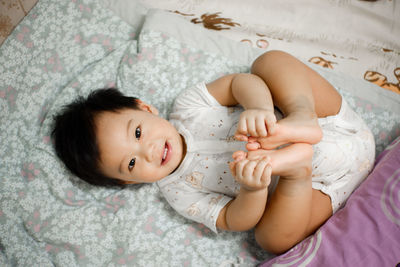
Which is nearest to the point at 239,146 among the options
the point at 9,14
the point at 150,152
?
the point at 150,152

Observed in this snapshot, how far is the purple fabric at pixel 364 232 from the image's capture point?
873 mm

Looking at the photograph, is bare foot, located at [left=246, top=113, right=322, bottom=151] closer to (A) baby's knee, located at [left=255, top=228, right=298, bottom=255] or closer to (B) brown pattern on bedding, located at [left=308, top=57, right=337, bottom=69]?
(A) baby's knee, located at [left=255, top=228, right=298, bottom=255]

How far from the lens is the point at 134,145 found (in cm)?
98

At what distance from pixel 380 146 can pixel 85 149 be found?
1050 millimetres

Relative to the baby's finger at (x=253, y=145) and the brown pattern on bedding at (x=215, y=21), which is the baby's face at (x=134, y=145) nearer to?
the baby's finger at (x=253, y=145)

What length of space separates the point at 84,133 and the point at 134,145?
165 millimetres

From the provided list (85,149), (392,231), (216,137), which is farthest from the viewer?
(216,137)

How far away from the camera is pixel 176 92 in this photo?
1270mm

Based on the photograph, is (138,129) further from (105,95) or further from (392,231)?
(392,231)

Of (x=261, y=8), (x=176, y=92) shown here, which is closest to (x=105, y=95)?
(x=176, y=92)

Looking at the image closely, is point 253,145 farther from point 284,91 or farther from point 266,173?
point 284,91

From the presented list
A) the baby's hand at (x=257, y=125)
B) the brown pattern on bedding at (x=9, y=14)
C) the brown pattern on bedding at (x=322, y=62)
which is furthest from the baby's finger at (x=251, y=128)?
the brown pattern on bedding at (x=9, y=14)

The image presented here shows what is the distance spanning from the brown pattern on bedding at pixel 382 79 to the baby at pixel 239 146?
0.26 metres

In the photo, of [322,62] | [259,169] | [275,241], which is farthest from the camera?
[322,62]
